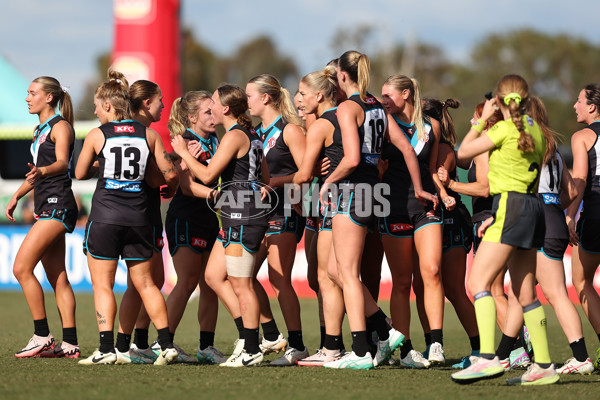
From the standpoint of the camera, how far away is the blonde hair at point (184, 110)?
24.2ft

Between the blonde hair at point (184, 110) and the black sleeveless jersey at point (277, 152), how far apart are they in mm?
628

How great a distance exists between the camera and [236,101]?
6820 millimetres

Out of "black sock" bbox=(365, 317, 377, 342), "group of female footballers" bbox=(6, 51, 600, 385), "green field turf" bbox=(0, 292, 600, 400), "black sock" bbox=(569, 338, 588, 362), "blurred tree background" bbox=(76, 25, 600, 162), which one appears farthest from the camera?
"blurred tree background" bbox=(76, 25, 600, 162)

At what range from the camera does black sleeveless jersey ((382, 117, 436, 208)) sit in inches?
277

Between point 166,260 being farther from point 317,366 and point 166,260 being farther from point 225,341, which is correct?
point 317,366

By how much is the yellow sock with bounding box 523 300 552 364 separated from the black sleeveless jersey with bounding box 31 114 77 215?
393 cm

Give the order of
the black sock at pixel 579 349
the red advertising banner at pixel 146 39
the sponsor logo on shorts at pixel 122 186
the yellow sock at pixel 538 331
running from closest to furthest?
the yellow sock at pixel 538 331, the black sock at pixel 579 349, the sponsor logo on shorts at pixel 122 186, the red advertising banner at pixel 146 39

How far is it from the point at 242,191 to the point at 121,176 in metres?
0.96

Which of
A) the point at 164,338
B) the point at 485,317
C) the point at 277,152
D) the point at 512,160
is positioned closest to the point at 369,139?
the point at 277,152

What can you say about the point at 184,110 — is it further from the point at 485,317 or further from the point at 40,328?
the point at 485,317

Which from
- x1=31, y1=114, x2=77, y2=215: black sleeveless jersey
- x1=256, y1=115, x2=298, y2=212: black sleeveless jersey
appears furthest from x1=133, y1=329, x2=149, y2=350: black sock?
x1=256, y1=115, x2=298, y2=212: black sleeveless jersey

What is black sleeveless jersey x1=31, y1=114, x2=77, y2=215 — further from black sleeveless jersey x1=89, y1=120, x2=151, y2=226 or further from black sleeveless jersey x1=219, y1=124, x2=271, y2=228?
black sleeveless jersey x1=219, y1=124, x2=271, y2=228

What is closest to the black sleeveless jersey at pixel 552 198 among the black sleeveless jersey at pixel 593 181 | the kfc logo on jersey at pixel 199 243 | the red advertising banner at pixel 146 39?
the black sleeveless jersey at pixel 593 181

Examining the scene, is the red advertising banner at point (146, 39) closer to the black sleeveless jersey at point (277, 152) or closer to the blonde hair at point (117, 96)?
the black sleeveless jersey at point (277, 152)
